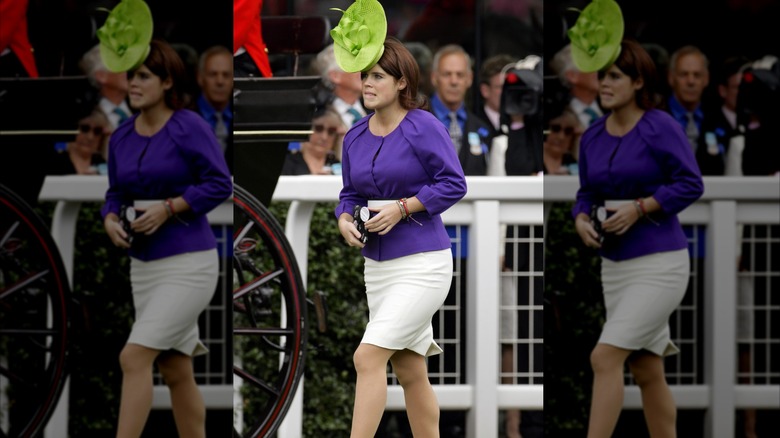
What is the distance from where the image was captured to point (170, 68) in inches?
175

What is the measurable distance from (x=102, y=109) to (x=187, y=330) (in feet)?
2.91

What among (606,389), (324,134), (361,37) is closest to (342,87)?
(324,134)

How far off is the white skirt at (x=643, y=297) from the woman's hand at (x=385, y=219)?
34.6 inches

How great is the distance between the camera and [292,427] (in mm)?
4730

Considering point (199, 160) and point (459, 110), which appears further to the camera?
point (459, 110)

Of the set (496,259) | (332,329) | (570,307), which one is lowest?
(332,329)

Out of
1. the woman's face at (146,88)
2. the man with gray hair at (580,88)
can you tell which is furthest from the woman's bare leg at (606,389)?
the woman's face at (146,88)

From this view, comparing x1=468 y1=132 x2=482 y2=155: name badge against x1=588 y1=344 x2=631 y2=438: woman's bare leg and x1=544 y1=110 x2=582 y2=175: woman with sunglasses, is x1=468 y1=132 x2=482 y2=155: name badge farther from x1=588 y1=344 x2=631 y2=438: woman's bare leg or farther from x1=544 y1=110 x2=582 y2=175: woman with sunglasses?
x1=588 y1=344 x2=631 y2=438: woman's bare leg

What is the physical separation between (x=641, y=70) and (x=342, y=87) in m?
1.12

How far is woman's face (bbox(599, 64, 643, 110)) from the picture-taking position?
4.40 meters

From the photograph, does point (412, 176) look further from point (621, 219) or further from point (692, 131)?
point (692, 131)

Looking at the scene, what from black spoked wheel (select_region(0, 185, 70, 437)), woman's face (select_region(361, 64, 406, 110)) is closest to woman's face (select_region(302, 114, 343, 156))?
woman's face (select_region(361, 64, 406, 110))

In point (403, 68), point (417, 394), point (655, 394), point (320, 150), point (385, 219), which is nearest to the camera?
point (385, 219)

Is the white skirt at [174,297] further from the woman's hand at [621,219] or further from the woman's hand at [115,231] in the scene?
the woman's hand at [621,219]
